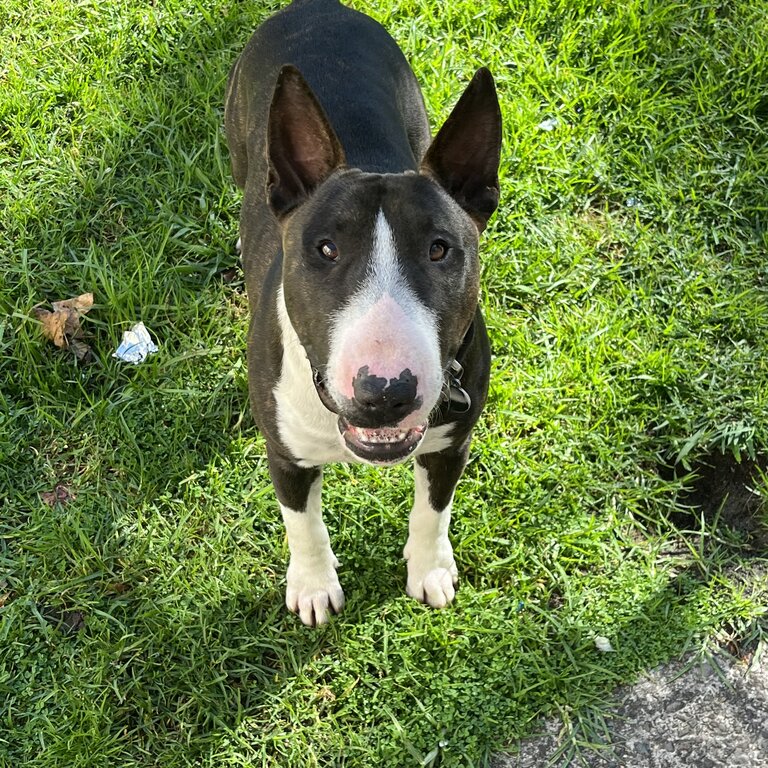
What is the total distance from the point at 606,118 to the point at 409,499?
2.29 m

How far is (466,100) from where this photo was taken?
9.59 feet

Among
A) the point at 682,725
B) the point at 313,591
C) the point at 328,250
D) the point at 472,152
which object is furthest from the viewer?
the point at 313,591

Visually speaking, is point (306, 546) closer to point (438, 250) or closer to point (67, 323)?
point (438, 250)

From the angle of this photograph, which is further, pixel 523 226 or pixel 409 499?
pixel 523 226

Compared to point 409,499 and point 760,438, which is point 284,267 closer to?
point 409,499

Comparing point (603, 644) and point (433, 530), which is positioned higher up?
point (433, 530)

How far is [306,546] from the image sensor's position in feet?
12.2

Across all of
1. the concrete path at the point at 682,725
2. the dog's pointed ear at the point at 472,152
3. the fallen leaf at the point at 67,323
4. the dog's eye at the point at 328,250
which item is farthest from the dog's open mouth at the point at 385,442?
the fallen leaf at the point at 67,323

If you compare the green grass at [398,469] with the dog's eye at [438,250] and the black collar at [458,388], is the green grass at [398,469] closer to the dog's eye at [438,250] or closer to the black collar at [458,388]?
the black collar at [458,388]

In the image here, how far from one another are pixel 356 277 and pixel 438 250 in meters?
0.27

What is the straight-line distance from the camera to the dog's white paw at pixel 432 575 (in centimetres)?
387

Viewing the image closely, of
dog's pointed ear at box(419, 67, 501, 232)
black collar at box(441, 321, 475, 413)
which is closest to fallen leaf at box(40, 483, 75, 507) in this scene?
black collar at box(441, 321, 475, 413)

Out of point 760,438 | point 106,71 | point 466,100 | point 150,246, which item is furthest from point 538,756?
point 106,71

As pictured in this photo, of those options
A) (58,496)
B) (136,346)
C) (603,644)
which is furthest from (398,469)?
(58,496)
